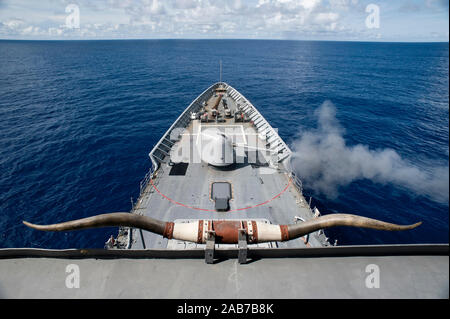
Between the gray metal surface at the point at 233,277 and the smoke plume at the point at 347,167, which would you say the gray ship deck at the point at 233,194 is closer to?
the gray metal surface at the point at 233,277

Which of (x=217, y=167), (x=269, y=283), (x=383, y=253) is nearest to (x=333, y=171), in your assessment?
(x=217, y=167)

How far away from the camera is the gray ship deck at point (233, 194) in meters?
18.3

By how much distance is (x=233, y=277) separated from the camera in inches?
293

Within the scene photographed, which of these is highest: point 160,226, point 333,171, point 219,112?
point 219,112

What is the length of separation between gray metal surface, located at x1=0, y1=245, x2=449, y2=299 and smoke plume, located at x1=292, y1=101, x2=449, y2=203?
26.6 m

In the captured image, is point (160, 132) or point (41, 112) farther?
point (41, 112)

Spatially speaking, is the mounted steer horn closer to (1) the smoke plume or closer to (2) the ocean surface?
(2) the ocean surface

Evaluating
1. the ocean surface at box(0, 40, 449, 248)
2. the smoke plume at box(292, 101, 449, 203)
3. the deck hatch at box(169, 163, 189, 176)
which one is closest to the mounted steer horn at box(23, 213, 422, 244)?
the ocean surface at box(0, 40, 449, 248)

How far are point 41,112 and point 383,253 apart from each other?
77.1 meters

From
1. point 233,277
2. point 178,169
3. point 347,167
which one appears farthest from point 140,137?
point 233,277
